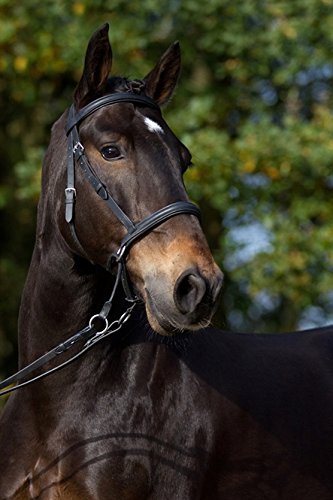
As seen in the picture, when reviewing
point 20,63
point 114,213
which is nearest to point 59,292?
point 114,213

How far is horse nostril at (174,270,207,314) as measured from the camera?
11.6 ft

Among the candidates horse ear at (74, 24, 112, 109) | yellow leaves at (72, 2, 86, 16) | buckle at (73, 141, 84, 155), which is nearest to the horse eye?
buckle at (73, 141, 84, 155)

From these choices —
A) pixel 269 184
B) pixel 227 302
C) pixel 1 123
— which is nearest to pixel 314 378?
pixel 269 184

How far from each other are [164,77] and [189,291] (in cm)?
120

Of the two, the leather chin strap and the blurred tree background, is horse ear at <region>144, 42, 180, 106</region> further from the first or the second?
the blurred tree background

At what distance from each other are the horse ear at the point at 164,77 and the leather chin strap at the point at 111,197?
0.21 metres

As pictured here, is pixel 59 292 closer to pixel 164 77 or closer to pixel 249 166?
pixel 164 77

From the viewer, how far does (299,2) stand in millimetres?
10523

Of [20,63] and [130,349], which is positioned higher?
[130,349]

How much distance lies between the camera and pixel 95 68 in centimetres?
406

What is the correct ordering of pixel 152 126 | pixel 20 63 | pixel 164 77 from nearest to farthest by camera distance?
pixel 152 126 → pixel 164 77 → pixel 20 63

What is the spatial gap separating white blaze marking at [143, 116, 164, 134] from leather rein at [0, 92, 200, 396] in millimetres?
115

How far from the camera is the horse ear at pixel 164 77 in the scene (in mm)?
4352

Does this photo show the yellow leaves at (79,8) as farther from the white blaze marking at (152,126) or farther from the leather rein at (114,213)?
the white blaze marking at (152,126)
